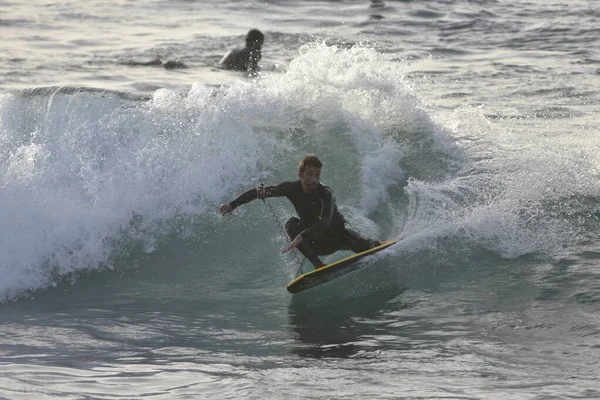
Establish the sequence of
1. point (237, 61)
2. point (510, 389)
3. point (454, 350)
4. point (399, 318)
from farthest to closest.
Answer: point (237, 61)
point (399, 318)
point (454, 350)
point (510, 389)

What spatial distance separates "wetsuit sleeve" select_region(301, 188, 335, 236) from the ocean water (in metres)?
0.78

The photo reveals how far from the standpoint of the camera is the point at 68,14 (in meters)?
27.7

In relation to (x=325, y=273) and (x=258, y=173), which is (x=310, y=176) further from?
(x=258, y=173)

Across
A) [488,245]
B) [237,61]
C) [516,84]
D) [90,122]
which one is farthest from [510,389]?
[237,61]

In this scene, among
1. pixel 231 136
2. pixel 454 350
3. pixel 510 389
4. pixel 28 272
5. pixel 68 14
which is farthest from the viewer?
pixel 68 14

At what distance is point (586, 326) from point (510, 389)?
71.7 inches

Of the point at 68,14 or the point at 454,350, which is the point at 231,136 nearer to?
the point at 454,350

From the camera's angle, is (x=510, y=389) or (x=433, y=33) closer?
(x=510, y=389)

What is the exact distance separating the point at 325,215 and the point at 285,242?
209cm

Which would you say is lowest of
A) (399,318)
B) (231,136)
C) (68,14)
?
(399,318)

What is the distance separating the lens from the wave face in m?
10.6

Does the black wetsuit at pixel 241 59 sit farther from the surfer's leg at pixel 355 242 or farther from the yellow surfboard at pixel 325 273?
the yellow surfboard at pixel 325 273

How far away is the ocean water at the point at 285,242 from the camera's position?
23.6 ft

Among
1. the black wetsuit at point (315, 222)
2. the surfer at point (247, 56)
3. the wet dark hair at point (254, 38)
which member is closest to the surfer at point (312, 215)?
the black wetsuit at point (315, 222)
